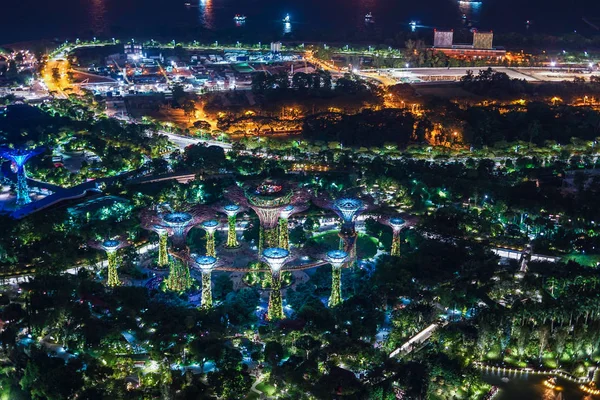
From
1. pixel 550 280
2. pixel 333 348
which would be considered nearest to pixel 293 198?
pixel 333 348

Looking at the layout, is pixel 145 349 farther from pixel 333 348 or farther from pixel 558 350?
pixel 558 350

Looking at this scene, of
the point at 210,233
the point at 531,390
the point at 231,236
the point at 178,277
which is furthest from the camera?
the point at 231,236

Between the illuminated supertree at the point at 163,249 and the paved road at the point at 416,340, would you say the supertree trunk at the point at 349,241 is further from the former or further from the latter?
the illuminated supertree at the point at 163,249

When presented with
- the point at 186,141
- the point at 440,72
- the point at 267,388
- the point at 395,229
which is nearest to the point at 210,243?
the point at 395,229

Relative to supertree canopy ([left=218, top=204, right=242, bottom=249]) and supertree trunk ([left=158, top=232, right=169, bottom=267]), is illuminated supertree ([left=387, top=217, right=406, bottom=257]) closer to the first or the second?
supertree canopy ([left=218, top=204, right=242, bottom=249])

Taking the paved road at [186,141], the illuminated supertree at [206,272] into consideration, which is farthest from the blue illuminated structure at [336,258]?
the paved road at [186,141]

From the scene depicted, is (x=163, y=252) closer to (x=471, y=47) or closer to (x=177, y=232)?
(x=177, y=232)
